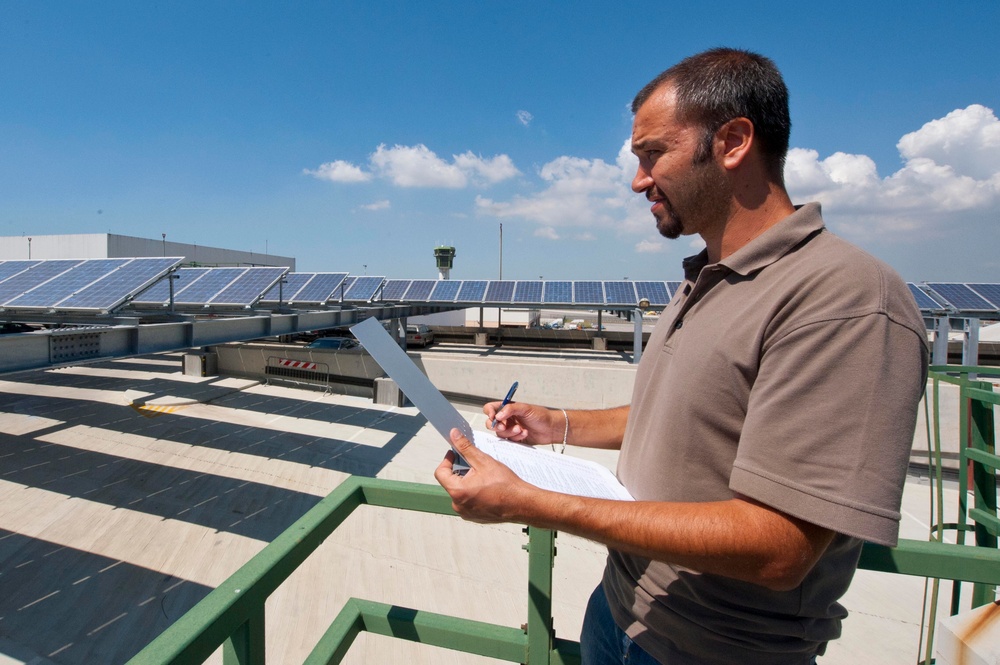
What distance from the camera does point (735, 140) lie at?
100 centimetres

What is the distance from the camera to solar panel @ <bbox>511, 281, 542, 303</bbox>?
621 inches

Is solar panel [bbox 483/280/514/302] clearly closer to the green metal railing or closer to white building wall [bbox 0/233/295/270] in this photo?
the green metal railing

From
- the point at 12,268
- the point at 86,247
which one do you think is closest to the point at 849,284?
the point at 12,268

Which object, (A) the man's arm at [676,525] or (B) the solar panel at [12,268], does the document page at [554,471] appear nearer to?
(A) the man's arm at [676,525]

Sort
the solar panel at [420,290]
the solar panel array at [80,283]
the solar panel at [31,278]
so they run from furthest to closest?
the solar panel at [420,290], the solar panel at [31,278], the solar panel array at [80,283]

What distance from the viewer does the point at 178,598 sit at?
5016 millimetres

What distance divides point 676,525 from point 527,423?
80cm

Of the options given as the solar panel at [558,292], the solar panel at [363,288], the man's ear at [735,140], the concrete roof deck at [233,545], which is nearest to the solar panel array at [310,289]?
the solar panel at [363,288]

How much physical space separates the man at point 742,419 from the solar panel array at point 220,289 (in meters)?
10.9

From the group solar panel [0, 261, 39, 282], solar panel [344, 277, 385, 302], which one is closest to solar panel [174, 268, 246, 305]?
solar panel [0, 261, 39, 282]

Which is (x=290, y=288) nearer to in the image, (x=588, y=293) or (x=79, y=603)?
(x=588, y=293)

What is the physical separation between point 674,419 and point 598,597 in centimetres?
73

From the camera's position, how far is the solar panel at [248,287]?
10602mm

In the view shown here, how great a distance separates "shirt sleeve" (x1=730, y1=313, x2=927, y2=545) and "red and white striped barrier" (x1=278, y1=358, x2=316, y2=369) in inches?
563
